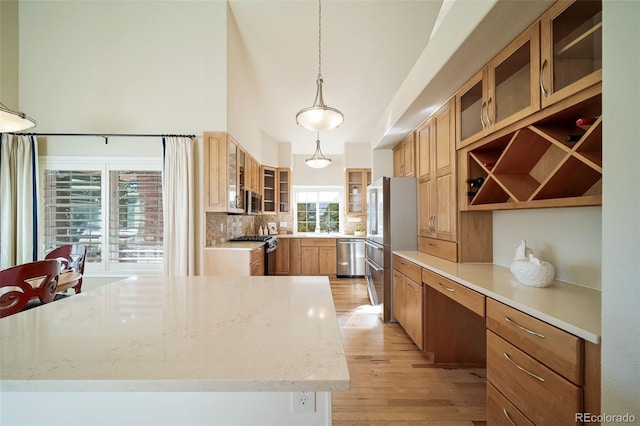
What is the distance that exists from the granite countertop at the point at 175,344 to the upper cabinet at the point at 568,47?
162cm

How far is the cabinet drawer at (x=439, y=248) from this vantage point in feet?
7.70

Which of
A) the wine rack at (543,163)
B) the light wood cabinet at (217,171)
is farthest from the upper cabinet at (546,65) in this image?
the light wood cabinet at (217,171)

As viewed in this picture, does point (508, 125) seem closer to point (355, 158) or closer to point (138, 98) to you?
point (138, 98)

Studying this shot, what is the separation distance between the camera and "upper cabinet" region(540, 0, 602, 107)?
1.24 m

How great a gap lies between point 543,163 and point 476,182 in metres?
0.46

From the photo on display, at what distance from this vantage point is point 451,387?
201 centimetres

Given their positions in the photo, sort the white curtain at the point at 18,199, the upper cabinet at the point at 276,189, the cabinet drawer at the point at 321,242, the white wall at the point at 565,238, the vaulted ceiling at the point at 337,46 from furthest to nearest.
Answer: the upper cabinet at the point at 276,189 < the cabinet drawer at the point at 321,242 < the white curtain at the point at 18,199 < the vaulted ceiling at the point at 337,46 < the white wall at the point at 565,238

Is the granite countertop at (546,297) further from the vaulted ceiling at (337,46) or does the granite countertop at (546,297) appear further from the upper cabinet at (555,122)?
the vaulted ceiling at (337,46)

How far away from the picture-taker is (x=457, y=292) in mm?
1813

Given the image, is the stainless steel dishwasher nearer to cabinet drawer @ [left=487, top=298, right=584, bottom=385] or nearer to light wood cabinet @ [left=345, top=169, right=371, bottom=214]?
light wood cabinet @ [left=345, top=169, right=371, bottom=214]

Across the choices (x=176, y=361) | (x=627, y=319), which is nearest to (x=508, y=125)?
(x=627, y=319)

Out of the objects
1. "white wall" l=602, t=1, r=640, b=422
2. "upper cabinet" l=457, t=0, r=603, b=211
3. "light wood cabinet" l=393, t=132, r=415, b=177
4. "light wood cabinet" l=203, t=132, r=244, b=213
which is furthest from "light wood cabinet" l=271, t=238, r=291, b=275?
"white wall" l=602, t=1, r=640, b=422

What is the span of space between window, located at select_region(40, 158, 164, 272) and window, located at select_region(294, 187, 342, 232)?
3.90 meters

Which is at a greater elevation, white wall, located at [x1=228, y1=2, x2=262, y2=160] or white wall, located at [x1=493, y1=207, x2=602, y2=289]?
white wall, located at [x1=228, y1=2, x2=262, y2=160]
